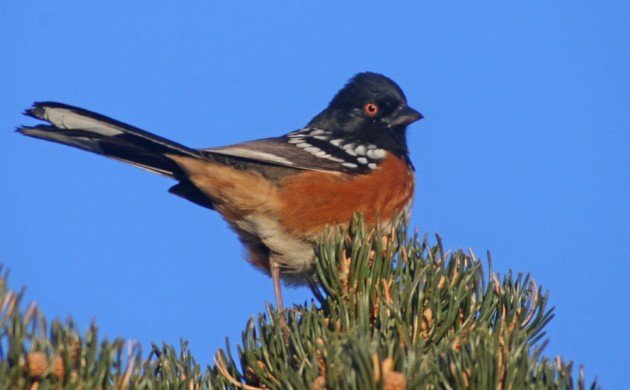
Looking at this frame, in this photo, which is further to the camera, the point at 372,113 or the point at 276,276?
the point at 372,113

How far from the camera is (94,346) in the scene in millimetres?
1189

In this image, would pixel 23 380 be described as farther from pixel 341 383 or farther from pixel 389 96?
pixel 389 96

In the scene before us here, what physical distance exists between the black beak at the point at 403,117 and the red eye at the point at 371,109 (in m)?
0.08

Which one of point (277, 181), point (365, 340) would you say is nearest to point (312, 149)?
point (277, 181)

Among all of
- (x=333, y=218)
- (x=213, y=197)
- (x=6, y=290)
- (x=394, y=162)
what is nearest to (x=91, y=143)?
(x=213, y=197)

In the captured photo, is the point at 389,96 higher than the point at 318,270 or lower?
higher

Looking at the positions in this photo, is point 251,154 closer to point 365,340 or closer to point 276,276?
point 276,276

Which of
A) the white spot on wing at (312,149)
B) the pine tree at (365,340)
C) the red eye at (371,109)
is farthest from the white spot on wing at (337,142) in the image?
the pine tree at (365,340)

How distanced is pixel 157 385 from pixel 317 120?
253cm

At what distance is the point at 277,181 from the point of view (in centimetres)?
301

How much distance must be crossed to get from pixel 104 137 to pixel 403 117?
4.48 feet

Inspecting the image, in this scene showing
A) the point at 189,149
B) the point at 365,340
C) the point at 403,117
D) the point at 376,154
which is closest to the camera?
the point at 365,340

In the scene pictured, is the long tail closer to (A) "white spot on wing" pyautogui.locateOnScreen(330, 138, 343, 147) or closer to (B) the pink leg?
(B) the pink leg

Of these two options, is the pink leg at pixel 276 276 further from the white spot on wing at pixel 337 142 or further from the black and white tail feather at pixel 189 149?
the white spot on wing at pixel 337 142
